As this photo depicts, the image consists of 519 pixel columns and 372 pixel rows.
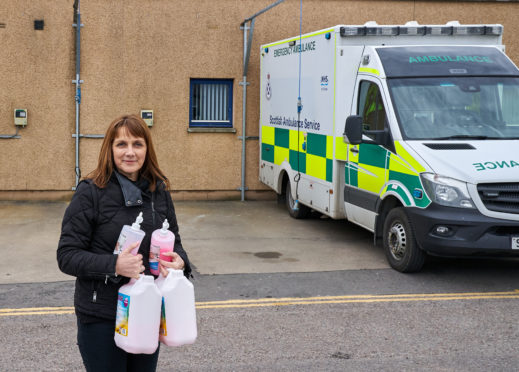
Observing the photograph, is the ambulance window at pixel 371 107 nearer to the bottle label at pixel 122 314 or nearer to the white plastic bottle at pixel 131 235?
the white plastic bottle at pixel 131 235

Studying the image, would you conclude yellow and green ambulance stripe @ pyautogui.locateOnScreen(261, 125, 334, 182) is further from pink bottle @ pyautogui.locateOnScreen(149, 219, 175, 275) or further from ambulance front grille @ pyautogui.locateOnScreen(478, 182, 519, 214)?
pink bottle @ pyautogui.locateOnScreen(149, 219, 175, 275)

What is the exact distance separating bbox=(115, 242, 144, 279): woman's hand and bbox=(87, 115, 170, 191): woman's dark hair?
1.18 ft

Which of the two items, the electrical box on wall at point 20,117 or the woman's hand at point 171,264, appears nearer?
the woman's hand at point 171,264

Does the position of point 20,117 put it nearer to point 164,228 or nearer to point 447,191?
point 447,191

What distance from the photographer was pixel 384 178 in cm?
822

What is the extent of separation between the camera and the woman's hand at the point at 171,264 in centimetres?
325

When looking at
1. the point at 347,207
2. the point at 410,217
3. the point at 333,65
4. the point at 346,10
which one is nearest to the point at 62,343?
the point at 410,217

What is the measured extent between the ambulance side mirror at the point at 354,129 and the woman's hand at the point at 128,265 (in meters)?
5.50

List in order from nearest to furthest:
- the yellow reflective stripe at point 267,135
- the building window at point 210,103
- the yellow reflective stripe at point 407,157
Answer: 1. the yellow reflective stripe at point 407,157
2. the yellow reflective stripe at point 267,135
3. the building window at point 210,103

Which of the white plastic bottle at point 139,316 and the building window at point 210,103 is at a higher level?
the building window at point 210,103

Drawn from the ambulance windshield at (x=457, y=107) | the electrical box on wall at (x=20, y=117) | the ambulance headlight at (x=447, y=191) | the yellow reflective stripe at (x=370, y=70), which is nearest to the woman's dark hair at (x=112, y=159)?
the ambulance headlight at (x=447, y=191)

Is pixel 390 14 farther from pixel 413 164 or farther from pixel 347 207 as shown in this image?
pixel 413 164

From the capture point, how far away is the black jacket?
10.6 ft

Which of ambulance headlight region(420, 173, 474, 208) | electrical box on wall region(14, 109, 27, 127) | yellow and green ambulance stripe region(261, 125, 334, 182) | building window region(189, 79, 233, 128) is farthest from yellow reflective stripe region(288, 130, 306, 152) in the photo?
electrical box on wall region(14, 109, 27, 127)
